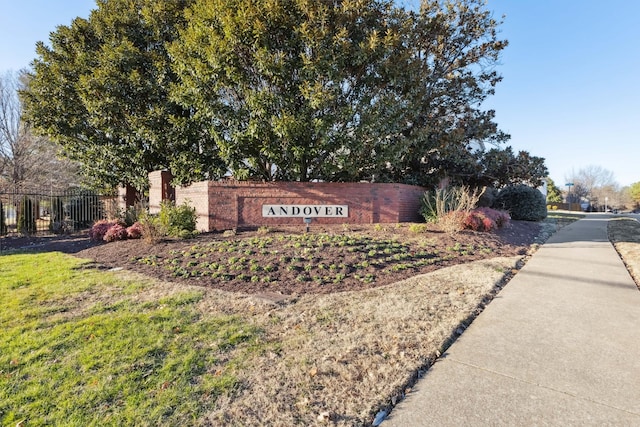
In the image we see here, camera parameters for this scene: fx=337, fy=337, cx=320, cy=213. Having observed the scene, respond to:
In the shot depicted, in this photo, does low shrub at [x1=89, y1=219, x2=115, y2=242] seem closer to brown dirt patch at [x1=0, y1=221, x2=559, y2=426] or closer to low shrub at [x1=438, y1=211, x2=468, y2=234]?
brown dirt patch at [x1=0, y1=221, x2=559, y2=426]

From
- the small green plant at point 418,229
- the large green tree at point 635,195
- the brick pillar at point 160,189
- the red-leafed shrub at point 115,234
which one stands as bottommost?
the red-leafed shrub at point 115,234

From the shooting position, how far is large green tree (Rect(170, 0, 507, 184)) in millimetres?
8680

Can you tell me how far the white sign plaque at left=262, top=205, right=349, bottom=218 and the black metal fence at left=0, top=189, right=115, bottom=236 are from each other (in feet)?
30.3

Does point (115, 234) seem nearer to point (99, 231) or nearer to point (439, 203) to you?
point (99, 231)

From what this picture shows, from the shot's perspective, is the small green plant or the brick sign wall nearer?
the small green plant

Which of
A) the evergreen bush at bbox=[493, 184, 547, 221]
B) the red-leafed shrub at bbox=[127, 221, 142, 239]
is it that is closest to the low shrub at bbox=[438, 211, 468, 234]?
the red-leafed shrub at bbox=[127, 221, 142, 239]

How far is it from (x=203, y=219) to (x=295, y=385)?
8256 mm

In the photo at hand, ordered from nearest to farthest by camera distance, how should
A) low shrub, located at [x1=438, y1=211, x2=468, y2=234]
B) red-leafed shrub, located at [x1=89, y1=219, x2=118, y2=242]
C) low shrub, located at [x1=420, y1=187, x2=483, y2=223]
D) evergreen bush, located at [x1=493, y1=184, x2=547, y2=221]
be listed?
low shrub, located at [x1=438, y1=211, x2=468, y2=234] → red-leafed shrub, located at [x1=89, y1=219, x2=118, y2=242] → low shrub, located at [x1=420, y1=187, x2=483, y2=223] → evergreen bush, located at [x1=493, y1=184, x2=547, y2=221]

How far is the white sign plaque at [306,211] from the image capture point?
1007cm

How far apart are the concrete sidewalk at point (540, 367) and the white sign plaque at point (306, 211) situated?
19.2 feet

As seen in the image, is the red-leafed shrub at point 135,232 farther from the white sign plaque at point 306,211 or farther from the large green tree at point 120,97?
the white sign plaque at point 306,211

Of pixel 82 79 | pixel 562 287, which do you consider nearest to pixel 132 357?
pixel 562 287

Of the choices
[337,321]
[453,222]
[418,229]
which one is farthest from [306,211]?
[337,321]

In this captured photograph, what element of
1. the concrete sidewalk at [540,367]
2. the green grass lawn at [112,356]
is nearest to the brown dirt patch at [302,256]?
the green grass lawn at [112,356]
